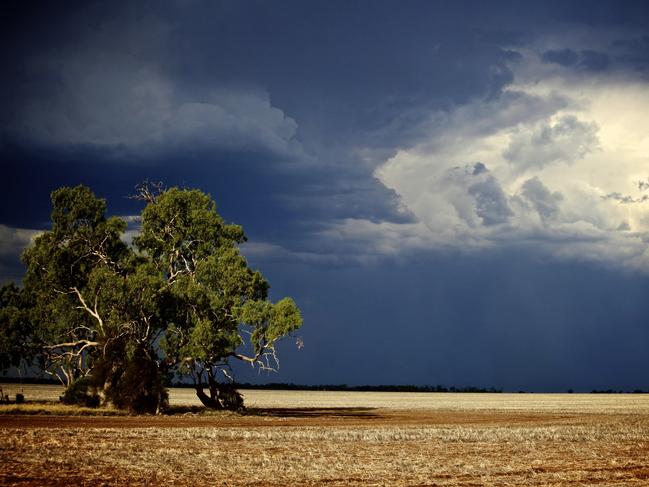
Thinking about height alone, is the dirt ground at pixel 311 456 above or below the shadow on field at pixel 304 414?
above

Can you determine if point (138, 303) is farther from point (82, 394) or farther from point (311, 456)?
point (311, 456)

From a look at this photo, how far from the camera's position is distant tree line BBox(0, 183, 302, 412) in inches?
2100

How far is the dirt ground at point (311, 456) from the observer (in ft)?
70.3

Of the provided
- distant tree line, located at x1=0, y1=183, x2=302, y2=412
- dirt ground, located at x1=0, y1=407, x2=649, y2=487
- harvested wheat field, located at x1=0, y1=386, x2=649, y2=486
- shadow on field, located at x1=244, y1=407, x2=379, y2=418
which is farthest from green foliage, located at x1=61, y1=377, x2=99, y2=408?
dirt ground, located at x1=0, y1=407, x2=649, y2=487

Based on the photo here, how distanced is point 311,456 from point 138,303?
29068 millimetres

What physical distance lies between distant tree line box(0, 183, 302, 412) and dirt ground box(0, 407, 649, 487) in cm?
1293

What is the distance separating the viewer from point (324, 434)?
37438 millimetres

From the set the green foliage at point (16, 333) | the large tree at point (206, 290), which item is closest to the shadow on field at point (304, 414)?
the large tree at point (206, 290)

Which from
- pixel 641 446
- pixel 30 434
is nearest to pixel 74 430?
pixel 30 434

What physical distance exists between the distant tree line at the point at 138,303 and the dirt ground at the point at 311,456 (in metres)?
12.9

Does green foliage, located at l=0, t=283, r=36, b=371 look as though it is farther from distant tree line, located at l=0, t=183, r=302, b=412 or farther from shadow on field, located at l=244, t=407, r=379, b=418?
shadow on field, located at l=244, t=407, r=379, b=418

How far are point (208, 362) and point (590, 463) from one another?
115 ft

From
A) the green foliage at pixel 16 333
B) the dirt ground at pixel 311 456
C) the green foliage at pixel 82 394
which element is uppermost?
the green foliage at pixel 16 333

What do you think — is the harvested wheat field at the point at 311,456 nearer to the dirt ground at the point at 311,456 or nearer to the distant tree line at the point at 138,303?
the dirt ground at the point at 311,456
